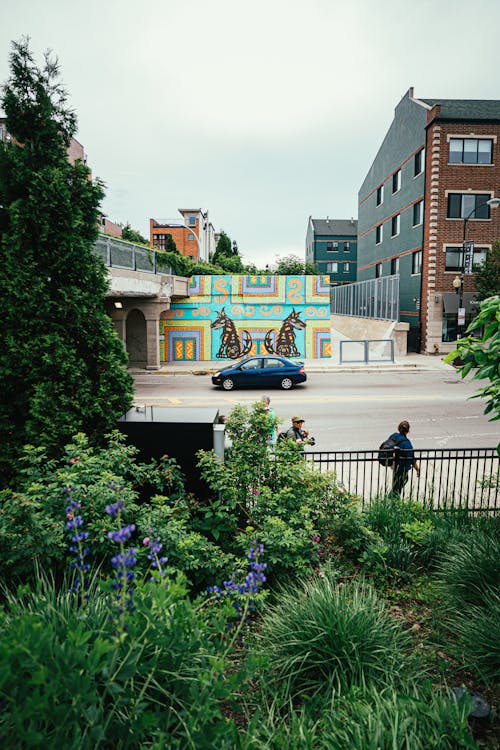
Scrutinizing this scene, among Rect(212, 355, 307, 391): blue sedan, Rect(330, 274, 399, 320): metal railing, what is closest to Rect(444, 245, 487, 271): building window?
A: Rect(330, 274, 399, 320): metal railing

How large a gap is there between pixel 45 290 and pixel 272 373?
14258 mm

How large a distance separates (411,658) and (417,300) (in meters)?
31.1

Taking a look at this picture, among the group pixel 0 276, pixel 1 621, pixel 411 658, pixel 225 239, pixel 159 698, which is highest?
pixel 225 239

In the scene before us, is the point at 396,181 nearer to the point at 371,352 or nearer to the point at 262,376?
the point at 371,352

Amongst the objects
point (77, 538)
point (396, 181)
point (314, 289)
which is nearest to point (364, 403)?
point (314, 289)

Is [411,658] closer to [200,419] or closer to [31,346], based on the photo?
[200,419]

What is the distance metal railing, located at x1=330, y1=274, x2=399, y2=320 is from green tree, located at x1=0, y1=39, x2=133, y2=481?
2804 centimetres

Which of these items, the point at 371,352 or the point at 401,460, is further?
the point at 371,352

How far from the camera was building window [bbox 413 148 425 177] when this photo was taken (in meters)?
31.8

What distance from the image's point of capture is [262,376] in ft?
65.7

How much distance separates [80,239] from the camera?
6492mm

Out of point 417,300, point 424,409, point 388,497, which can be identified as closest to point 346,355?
point 417,300

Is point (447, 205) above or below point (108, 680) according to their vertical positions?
above

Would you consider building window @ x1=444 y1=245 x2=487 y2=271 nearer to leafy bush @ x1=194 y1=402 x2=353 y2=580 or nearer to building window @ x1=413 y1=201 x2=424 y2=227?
building window @ x1=413 y1=201 x2=424 y2=227
